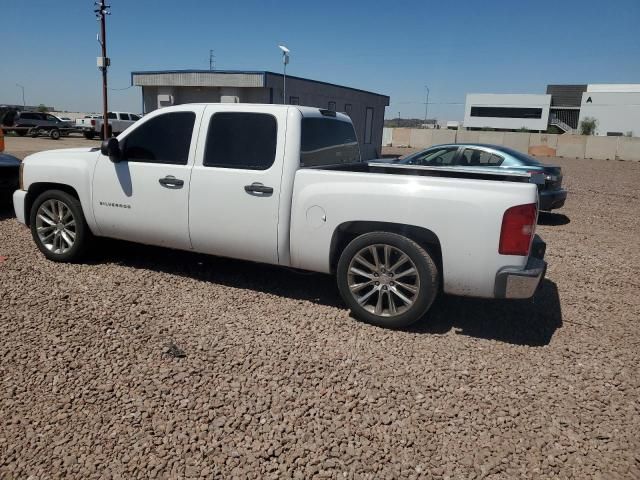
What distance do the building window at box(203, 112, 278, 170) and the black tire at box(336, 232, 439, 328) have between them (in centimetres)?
113

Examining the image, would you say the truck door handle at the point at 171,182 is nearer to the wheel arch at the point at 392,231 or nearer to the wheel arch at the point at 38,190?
the wheel arch at the point at 38,190

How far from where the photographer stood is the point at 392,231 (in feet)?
14.3

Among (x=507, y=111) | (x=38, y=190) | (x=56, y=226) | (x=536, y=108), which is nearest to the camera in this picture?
(x=56, y=226)

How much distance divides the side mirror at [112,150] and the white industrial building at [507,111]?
276 ft

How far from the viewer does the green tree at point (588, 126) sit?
72438 mm

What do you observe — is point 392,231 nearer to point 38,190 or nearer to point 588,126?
point 38,190

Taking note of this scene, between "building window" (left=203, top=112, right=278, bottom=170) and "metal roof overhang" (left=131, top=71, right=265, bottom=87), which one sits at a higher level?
"metal roof overhang" (left=131, top=71, right=265, bottom=87)

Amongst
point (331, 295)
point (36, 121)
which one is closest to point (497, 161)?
point (331, 295)

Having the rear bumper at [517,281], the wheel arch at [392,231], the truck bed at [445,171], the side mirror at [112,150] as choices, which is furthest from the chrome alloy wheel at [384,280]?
the side mirror at [112,150]

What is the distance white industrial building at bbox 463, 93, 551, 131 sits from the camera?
81.5 metres

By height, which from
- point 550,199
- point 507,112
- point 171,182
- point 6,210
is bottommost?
point 6,210

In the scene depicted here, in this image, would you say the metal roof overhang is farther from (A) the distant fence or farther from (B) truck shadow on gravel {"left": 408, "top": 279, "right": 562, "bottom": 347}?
(A) the distant fence

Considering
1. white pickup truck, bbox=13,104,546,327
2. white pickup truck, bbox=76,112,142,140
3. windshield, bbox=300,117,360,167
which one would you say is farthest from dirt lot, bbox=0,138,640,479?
white pickup truck, bbox=76,112,142,140

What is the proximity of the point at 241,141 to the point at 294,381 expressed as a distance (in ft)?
7.86
